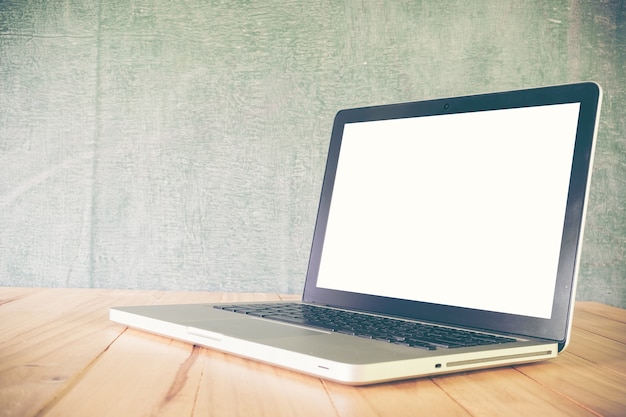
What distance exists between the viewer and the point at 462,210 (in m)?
0.86

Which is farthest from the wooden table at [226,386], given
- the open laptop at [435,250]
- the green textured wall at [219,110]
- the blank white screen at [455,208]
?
the green textured wall at [219,110]

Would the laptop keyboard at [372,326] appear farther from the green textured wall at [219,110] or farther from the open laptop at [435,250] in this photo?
the green textured wall at [219,110]

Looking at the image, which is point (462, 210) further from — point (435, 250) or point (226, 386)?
point (226, 386)

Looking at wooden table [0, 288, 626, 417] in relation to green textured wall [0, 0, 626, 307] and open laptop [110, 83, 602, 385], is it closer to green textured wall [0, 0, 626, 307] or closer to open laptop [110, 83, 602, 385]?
open laptop [110, 83, 602, 385]

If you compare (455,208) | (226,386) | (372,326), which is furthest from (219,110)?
(226,386)

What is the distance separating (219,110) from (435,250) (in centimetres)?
78

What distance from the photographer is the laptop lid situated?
2.43ft

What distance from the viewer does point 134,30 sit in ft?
4.83

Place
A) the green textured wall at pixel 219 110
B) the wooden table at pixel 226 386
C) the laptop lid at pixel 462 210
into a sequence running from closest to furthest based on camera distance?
the wooden table at pixel 226 386, the laptop lid at pixel 462 210, the green textured wall at pixel 219 110

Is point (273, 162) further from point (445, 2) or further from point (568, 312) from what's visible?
point (568, 312)

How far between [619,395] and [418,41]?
1118 millimetres

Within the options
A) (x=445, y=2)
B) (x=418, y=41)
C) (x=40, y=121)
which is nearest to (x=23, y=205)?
(x=40, y=121)

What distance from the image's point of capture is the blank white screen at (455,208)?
762 millimetres

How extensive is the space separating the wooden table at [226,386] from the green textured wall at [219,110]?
66cm
